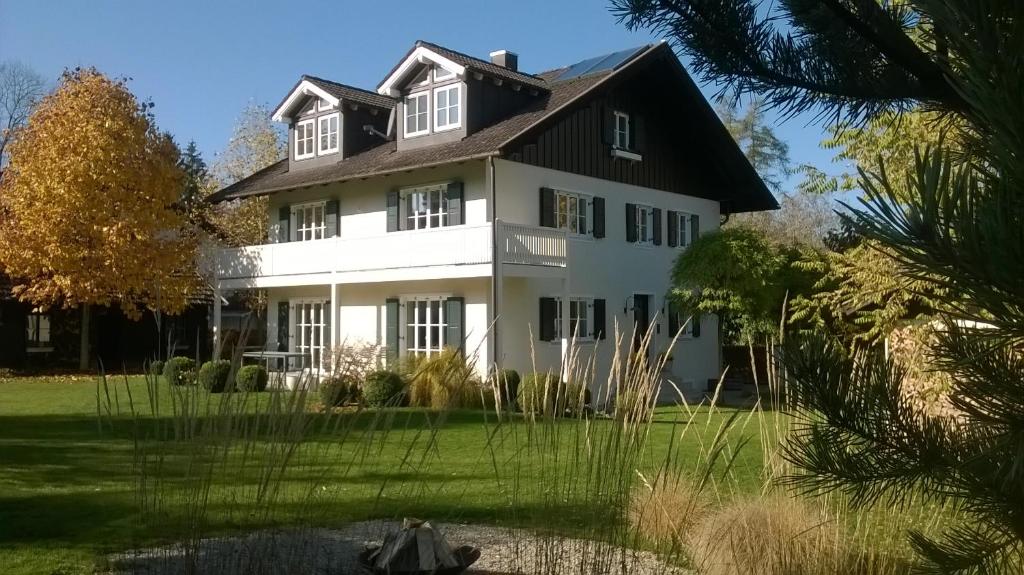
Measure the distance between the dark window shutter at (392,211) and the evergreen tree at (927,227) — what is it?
63.4ft

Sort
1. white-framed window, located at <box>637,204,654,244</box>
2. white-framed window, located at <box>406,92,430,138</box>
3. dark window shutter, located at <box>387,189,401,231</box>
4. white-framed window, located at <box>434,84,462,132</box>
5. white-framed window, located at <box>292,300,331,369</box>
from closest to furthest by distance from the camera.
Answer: white-framed window, located at <box>434,84,462,132</box> → dark window shutter, located at <box>387,189,401,231</box> → white-framed window, located at <box>406,92,430,138</box> → white-framed window, located at <box>637,204,654,244</box> → white-framed window, located at <box>292,300,331,369</box>

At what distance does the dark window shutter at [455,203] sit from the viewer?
66.3ft

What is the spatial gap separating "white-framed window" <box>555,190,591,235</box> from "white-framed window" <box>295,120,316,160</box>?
755 cm

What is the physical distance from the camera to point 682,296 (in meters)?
20.9

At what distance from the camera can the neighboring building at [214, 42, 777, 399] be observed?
19.6 meters

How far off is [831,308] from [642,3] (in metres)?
15.0

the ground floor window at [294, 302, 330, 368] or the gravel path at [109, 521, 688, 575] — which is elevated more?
the ground floor window at [294, 302, 330, 368]

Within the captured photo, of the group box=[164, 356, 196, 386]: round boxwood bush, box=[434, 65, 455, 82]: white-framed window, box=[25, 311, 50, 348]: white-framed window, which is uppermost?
box=[434, 65, 455, 82]: white-framed window

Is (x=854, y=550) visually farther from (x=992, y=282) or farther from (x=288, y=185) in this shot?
(x=288, y=185)

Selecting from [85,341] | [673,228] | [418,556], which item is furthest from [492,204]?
[85,341]

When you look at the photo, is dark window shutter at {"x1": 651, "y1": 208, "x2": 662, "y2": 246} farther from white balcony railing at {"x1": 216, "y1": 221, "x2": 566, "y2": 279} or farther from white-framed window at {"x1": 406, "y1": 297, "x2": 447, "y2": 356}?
white-framed window at {"x1": 406, "y1": 297, "x2": 447, "y2": 356}

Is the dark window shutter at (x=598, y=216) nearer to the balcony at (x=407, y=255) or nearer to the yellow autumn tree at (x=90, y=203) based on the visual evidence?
the balcony at (x=407, y=255)

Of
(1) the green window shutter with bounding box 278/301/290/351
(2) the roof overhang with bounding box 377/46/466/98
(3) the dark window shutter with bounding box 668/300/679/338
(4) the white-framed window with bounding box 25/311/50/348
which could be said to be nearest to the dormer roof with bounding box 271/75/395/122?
(2) the roof overhang with bounding box 377/46/466/98

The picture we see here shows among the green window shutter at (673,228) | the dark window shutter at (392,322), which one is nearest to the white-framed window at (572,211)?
the green window shutter at (673,228)
